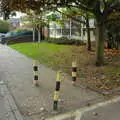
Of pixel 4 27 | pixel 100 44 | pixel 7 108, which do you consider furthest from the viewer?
pixel 4 27

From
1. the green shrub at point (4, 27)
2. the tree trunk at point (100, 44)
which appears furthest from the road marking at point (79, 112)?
the green shrub at point (4, 27)

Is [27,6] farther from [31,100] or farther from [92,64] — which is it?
[31,100]

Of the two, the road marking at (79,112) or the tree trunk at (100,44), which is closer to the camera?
the road marking at (79,112)

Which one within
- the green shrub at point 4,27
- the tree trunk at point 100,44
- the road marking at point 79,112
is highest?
the green shrub at point 4,27

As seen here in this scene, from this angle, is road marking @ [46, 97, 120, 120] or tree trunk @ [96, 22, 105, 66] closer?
road marking @ [46, 97, 120, 120]

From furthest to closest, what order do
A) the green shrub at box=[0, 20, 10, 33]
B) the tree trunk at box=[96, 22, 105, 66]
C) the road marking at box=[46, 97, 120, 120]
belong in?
the green shrub at box=[0, 20, 10, 33], the tree trunk at box=[96, 22, 105, 66], the road marking at box=[46, 97, 120, 120]

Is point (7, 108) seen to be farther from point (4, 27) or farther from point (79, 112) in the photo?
point (4, 27)

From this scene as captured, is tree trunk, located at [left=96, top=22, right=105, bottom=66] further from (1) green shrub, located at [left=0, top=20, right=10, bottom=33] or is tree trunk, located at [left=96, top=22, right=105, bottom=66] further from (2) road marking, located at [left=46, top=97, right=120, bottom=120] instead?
(1) green shrub, located at [left=0, top=20, right=10, bottom=33]

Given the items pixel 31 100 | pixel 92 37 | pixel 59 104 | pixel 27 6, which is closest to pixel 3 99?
pixel 31 100

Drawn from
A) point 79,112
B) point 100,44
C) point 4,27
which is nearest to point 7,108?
point 79,112

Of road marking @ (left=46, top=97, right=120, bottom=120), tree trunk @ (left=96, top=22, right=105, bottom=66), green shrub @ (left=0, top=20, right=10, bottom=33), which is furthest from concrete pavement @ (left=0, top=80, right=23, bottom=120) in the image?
green shrub @ (left=0, top=20, right=10, bottom=33)

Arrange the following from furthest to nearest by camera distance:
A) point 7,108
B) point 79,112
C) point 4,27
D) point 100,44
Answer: point 4,27
point 100,44
point 7,108
point 79,112

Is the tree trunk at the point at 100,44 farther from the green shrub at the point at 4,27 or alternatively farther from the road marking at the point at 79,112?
the green shrub at the point at 4,27

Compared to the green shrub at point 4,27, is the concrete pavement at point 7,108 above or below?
below
